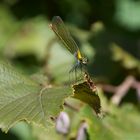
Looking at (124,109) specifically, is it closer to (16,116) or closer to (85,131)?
(85,131)

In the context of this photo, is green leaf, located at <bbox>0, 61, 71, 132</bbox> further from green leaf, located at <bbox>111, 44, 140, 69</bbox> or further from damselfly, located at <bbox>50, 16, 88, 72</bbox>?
green leaf, located at <bbox>111, 44, 140, 69</bbox>

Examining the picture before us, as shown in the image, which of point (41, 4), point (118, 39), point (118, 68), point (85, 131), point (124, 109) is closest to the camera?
point (85, 131)

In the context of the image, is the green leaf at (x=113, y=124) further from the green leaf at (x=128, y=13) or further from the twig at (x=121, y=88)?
the green leaf at (x=128, y=13)

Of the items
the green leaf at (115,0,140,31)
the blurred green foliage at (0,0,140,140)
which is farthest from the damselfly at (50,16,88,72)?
the green leaf at (115,0,140,31)

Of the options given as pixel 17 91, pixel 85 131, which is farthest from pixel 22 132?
pixel 17 91

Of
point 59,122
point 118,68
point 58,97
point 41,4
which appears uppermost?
point 58,97

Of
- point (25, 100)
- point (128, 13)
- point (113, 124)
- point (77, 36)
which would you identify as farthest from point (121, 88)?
point (25, 100)

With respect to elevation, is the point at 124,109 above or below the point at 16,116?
below

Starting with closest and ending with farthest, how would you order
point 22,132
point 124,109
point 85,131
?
point 85,131, point 124,109, point 22,132
